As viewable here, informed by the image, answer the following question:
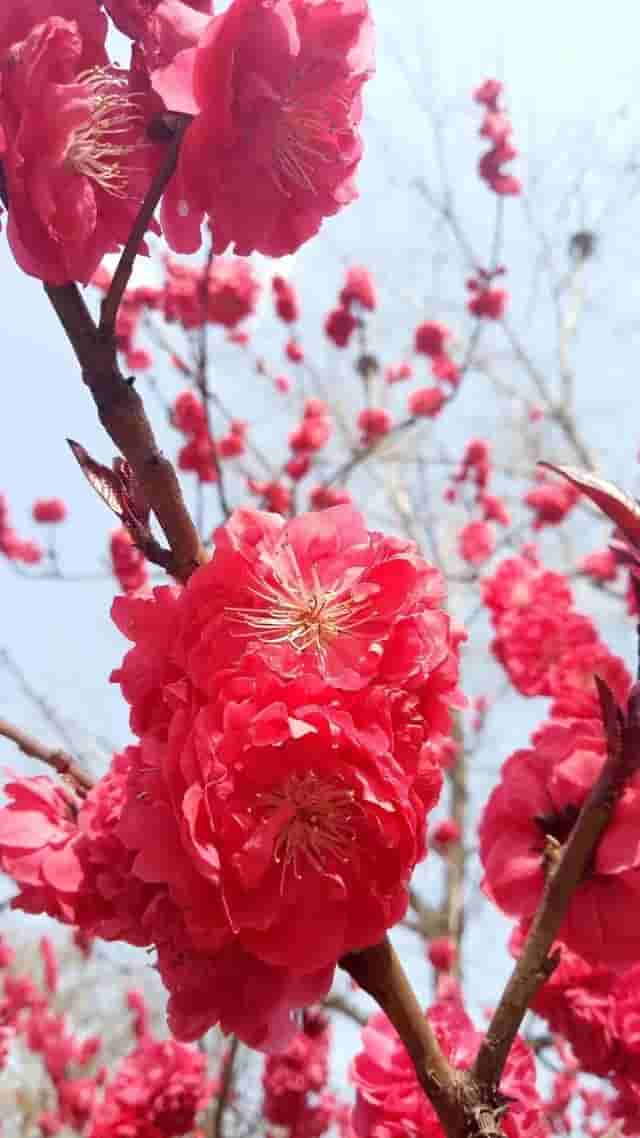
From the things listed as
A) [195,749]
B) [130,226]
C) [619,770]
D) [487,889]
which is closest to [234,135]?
[130,226]

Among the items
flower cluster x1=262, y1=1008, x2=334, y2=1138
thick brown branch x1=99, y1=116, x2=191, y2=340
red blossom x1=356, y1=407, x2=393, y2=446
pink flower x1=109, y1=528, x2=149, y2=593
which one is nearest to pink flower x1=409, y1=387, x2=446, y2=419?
red blossom x1=356, y1=407, x2=393, y2=446

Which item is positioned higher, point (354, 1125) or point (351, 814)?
point (351, 814)

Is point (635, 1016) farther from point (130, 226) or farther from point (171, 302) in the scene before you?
point (171, 302)

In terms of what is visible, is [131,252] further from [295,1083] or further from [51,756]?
[295,1083]

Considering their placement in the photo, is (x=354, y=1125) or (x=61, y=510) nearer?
(x=354, y=1125)

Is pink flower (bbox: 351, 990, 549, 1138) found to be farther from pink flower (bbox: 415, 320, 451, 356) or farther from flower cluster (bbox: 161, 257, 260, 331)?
pink flower (bbox: 415, 320, 451, 356)

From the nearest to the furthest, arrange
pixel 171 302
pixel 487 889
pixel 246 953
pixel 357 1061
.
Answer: pixel 246 953 → pixel 487 889 → pixel 357 1061 → pixel 171 302

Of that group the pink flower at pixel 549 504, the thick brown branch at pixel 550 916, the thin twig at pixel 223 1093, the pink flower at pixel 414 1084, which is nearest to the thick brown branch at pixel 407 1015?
the thick brown branch at pixel 550 916

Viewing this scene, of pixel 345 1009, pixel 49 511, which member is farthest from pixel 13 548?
pixel 345 1009
